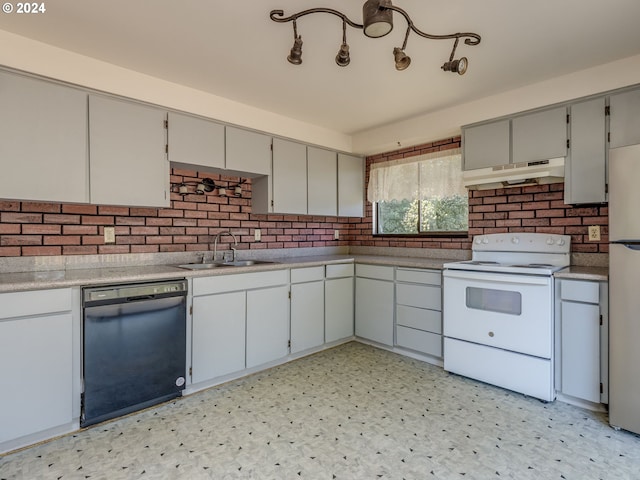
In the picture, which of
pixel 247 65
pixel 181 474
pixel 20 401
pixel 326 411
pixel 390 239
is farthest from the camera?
pixel 390 239

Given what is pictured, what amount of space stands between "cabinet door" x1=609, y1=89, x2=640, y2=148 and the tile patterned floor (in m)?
1.87

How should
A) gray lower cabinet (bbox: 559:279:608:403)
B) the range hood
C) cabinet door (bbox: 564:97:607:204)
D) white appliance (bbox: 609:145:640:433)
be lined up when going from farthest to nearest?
the range hood
cabinet door (bbox: 564:97:607:204)
gray lower cabinet (bbox: 559:279:608:403)
white appliance (bbox: 609:145:640:433)

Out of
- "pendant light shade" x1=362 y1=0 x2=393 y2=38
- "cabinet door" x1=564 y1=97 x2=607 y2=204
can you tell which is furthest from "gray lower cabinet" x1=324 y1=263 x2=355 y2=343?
"pendant light shade" x1=362 y1=0 x2=393 y2=38

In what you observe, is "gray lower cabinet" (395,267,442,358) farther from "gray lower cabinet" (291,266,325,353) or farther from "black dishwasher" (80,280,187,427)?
"black dishwasher" (80,280,187,427)

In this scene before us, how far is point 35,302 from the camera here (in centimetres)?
198

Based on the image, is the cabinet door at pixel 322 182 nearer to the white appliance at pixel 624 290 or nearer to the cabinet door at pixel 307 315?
the cabinet door at pixel 307 315

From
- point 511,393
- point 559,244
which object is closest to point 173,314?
point 511,393

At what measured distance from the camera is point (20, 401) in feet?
6.39

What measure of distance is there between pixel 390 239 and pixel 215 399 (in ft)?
8.52

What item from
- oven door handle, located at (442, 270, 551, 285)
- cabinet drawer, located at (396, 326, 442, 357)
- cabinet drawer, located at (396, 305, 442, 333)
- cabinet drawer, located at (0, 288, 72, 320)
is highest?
oven door handle, located at (442, 270, 551, 285)

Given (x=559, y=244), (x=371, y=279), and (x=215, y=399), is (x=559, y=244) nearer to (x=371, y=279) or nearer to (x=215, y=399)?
(x=371, y=279)

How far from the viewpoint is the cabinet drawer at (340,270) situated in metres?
3.60

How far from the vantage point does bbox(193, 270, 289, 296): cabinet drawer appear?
8.64 ft

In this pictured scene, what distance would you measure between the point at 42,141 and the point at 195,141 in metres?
1.01
